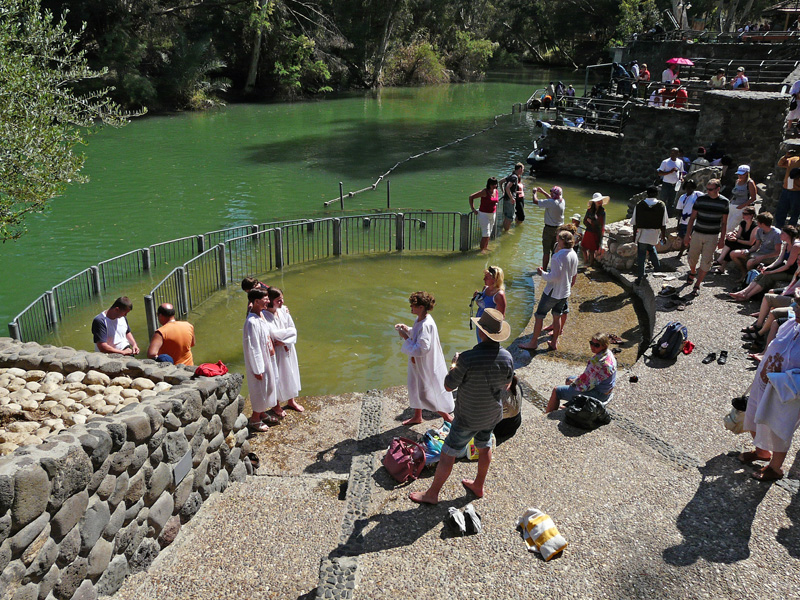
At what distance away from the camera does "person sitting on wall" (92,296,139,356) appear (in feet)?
25.9

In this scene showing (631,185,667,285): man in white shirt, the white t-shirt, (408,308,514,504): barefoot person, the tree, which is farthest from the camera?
the white t-shirt

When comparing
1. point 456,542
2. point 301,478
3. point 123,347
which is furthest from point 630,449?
point 123,347

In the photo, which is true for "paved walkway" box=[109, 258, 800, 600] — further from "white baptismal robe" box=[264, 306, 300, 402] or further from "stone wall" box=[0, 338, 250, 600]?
"white baptismal robe" box=[264, 306, 300, 402]

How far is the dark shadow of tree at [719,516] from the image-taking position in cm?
520

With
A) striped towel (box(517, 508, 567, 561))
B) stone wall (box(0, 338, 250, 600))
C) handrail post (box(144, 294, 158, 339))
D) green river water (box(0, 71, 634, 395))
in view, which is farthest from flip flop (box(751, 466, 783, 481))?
handrail post (box(144, 294, 158, 339))

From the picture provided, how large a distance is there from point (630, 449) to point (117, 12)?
134 feet

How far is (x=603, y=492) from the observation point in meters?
5.99

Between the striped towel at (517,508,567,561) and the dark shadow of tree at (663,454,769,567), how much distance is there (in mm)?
843

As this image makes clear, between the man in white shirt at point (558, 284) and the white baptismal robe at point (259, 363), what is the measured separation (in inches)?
149

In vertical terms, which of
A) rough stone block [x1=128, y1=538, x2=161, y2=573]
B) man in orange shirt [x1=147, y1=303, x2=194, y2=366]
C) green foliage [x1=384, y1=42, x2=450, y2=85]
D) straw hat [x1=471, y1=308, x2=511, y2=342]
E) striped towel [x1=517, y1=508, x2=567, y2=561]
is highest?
green foliage [x1=384, y1=42, x2=450, y2=85]

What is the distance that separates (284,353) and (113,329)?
6.93 feet

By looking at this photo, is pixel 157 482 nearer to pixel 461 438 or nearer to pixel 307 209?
pixel 461 438

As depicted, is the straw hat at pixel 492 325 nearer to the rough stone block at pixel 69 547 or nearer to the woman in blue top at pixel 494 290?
the woman in blue top at pixel 494 290

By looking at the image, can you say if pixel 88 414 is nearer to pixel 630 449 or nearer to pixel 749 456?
pixel 630 449
